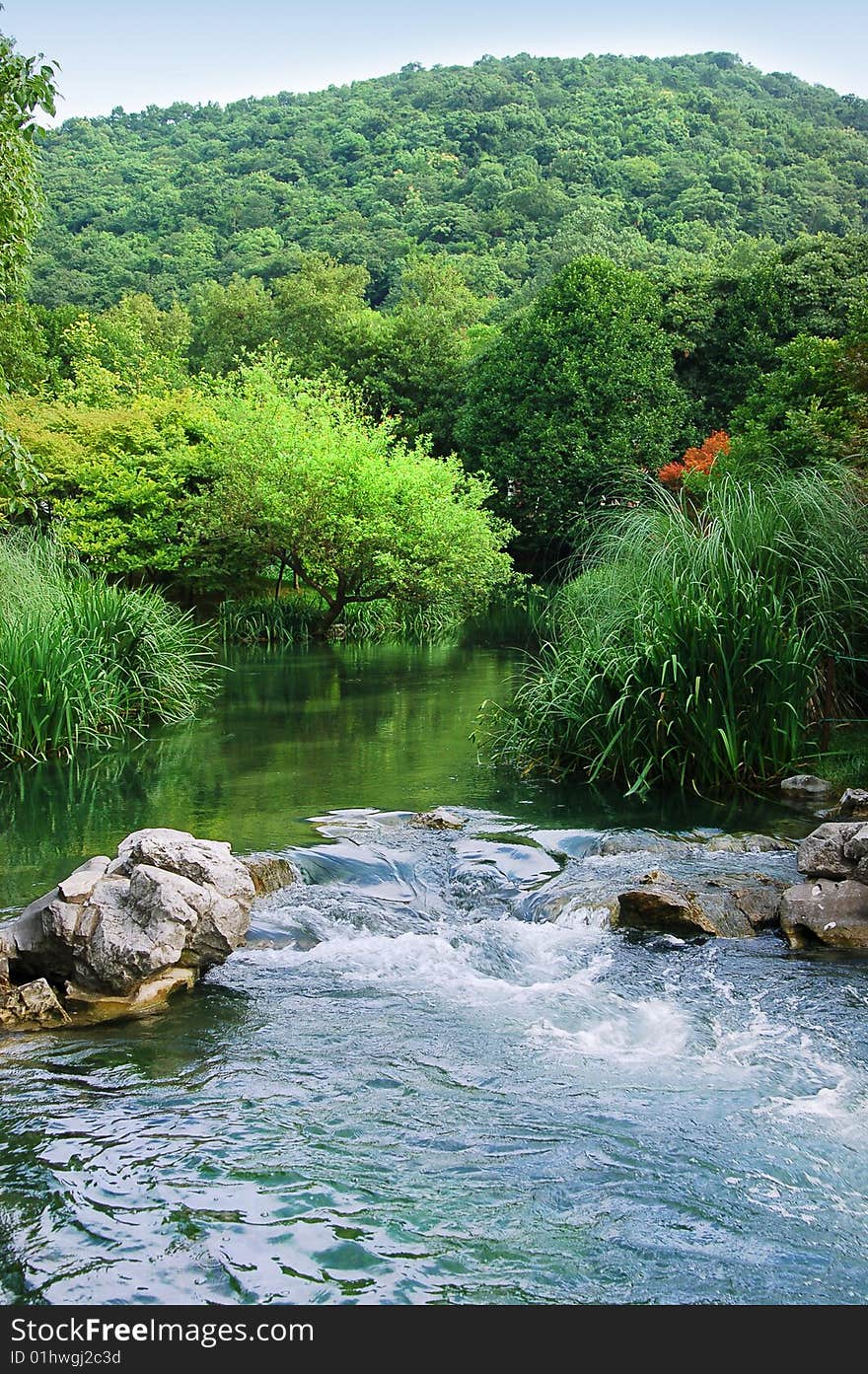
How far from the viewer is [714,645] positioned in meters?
8.80

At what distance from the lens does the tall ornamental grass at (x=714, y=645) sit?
348 inches

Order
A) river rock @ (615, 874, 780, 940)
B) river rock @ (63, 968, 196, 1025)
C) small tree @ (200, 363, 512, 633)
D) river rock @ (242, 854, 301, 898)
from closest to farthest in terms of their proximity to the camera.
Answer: river rock @ (63, 968, 196, 1025)
river rock @ (615, 874, 780, 940)
river rock @ (242, 854, 301, 898)
small tree @ (200, 363, 512, 633)

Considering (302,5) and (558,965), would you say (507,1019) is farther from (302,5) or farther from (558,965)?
(302,5)

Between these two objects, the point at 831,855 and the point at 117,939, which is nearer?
the point at 117,939

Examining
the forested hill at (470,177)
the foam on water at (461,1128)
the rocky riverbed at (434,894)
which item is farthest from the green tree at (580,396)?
the foam on water at (461,1128)

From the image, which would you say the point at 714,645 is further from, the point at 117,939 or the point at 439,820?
the point at 117,939

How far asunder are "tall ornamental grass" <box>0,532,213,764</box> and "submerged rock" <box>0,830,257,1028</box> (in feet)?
15.9

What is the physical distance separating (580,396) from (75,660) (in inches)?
703

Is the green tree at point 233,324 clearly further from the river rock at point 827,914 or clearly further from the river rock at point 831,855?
the river rock at point 827,914

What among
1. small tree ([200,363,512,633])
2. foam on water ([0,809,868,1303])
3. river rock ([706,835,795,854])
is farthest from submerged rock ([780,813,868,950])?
small tree ([200,363,512,633])

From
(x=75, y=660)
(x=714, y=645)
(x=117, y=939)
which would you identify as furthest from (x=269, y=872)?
(x=75, y=660)

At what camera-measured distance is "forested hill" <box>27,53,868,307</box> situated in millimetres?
41625

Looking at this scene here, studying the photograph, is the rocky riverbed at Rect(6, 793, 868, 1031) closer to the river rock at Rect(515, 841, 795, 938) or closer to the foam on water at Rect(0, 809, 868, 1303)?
the river rock at Rect(515, 841, 795, 938)

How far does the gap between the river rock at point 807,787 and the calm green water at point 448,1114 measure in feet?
7.14
